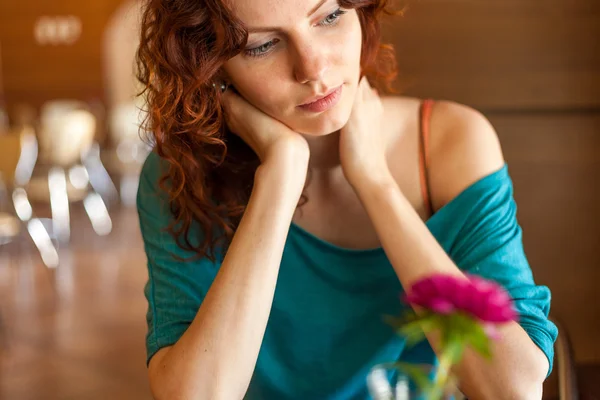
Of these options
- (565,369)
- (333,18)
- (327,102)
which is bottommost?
(565,369)

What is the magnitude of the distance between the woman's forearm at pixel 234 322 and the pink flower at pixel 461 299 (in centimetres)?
61

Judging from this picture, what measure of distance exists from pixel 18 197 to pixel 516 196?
15.2 feet

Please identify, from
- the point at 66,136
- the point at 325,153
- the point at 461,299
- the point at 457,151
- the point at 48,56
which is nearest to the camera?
the point at 461,299

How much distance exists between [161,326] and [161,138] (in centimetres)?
33

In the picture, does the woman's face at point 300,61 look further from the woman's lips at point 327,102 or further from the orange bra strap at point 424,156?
the orange bra strap at point 424,156

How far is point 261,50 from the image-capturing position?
1.17 m

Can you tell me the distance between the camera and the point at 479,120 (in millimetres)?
1332

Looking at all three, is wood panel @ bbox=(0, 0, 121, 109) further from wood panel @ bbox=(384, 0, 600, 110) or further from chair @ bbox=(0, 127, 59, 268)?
wood panel @ bbox=(384, 0, 600, 110)

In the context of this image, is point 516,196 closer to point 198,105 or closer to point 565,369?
point 565,369

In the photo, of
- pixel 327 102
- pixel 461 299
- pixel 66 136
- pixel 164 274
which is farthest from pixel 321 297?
pixel 66 136

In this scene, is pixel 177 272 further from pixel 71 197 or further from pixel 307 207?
pixel 71 197

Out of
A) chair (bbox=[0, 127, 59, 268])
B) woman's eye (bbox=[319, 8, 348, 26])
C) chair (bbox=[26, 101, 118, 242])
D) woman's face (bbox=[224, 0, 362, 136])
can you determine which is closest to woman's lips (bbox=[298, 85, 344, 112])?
woman's face (bbox=[224, 0, 362, 136])

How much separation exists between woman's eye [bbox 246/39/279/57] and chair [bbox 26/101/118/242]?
4.84 metres

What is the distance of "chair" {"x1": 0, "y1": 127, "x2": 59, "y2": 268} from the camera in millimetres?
4609
